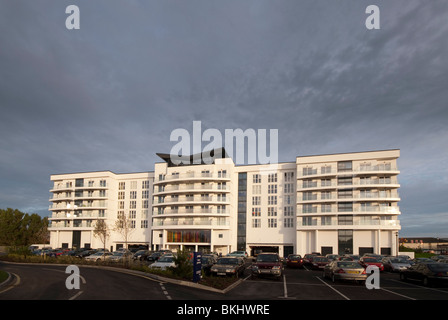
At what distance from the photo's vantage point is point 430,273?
2183 cm

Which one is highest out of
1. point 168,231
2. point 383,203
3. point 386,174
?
point 386,174

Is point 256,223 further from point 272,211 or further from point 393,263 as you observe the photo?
point 393,263

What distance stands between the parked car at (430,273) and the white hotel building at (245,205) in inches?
1491

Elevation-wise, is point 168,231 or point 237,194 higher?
point 237,194

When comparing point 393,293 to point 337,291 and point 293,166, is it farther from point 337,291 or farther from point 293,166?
point 293,166

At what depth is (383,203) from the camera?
6162 centimetres

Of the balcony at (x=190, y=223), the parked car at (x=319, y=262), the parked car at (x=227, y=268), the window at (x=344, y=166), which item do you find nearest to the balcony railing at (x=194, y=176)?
the balcony at (x=190, y=223)

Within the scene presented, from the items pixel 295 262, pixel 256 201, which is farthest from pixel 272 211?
pixel 295 262

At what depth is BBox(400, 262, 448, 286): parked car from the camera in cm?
2127

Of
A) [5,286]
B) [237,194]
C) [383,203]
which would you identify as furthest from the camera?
[237,194]

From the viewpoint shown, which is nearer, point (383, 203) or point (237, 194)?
point (383, 203)
